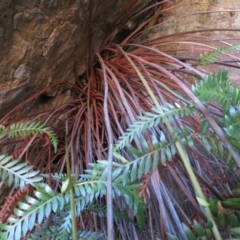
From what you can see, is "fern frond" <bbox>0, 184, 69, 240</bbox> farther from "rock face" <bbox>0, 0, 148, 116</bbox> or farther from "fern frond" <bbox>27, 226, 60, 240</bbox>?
"rock face" <bbox>0, 0, 148, 116</bbox>

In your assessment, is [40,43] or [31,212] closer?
[31,212]

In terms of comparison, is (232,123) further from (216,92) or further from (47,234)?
(47,234)

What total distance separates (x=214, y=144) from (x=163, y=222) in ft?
0.50

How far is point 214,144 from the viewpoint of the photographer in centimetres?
48

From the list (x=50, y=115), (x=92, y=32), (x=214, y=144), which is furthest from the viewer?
(x=92, y=32)

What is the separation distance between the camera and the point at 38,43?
79 cm

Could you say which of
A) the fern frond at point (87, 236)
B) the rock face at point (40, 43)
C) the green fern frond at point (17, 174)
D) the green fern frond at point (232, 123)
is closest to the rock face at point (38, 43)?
the rock face at point (40, 43)

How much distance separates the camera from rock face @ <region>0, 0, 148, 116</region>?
0.73 meters

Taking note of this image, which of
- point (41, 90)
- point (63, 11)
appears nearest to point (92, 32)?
point (63, 11)

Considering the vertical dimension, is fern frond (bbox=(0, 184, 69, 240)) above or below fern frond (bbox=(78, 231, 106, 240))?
above

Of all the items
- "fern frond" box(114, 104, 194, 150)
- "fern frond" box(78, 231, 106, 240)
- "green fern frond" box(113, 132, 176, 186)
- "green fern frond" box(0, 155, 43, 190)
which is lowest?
"fern frond" box(78, 231, 106, 240)

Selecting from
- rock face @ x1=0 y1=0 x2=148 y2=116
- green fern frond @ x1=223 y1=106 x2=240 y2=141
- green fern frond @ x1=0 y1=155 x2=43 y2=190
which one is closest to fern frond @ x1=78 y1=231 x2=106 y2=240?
green fern frond @ x1=0 y1=155 x2=43 y2=190

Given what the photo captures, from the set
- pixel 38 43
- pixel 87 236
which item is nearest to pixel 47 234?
pixel 87 236

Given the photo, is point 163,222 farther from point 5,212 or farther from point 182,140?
point 5,212
